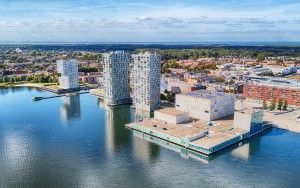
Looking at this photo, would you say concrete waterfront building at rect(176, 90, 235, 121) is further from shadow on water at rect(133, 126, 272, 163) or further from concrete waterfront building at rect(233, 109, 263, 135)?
shadow on water at rect(133, 126, 272, 163)

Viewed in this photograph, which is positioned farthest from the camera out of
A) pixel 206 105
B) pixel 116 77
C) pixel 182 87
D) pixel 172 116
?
pixel 182 87

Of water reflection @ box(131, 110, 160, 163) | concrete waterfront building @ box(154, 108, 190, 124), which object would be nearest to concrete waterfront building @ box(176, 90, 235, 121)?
concrete waterfront building @ box(154, 108, 190, 124)

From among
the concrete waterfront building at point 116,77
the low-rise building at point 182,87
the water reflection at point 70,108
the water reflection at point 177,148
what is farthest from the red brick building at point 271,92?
the water reflection at point 70,108

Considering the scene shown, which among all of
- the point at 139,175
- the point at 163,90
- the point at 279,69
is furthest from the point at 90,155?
the point at 279,69

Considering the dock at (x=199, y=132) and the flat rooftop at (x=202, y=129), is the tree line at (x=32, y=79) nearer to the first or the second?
the dock at (x=199, y=132)

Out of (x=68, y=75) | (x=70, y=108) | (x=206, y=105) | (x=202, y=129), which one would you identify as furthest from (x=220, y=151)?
(x=68, y=75)

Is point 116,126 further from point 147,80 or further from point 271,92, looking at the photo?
point 271,92

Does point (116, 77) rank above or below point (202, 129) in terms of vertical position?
above
